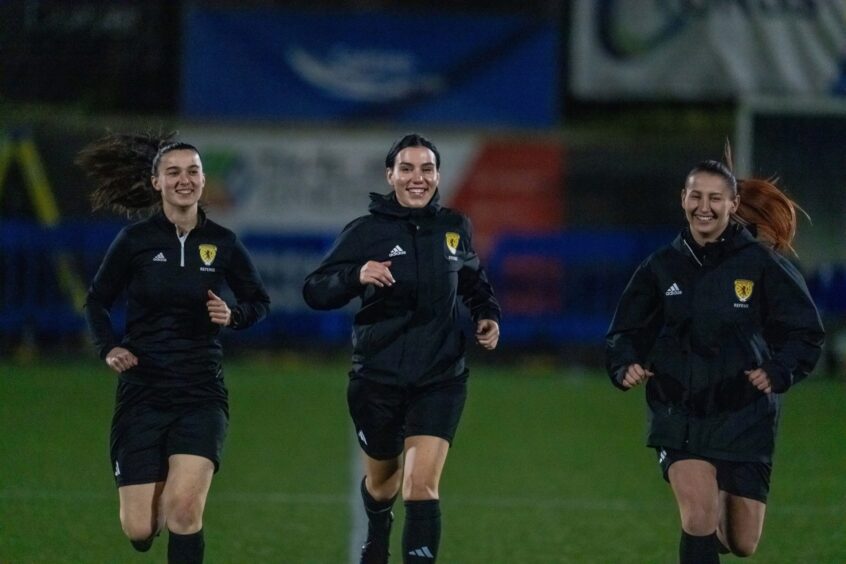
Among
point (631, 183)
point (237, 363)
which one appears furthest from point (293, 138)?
point (631, 183)

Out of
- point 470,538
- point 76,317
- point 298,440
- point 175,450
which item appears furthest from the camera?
point 76,317

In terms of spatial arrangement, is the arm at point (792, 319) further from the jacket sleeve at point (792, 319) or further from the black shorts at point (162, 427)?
the black shorts at point (162, 427)

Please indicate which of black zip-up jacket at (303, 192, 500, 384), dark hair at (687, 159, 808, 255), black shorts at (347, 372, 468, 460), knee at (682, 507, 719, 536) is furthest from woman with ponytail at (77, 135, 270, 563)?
dark hair at (687, 159, 808, 255)

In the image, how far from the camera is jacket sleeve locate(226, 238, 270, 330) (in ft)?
25.3

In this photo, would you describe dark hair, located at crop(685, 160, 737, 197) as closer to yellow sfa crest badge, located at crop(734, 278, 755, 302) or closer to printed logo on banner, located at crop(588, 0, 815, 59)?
yellow sfa crest badge, located at crop(734, 278, 755, 302)

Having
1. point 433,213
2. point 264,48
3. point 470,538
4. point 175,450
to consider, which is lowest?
point 470,538

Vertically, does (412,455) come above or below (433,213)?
below

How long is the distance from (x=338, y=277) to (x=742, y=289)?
5.74ft

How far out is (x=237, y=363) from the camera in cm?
1784

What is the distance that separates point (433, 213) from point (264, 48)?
37.4ft

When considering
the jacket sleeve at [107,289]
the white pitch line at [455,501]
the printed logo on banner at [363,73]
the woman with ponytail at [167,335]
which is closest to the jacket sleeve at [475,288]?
the woman with ponytail at [167,335]

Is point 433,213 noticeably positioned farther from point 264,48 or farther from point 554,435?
point 264,48

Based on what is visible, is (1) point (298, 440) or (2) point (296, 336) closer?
(1) point (298, 440)

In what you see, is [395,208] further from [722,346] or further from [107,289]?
[722,346]
